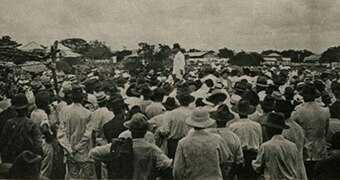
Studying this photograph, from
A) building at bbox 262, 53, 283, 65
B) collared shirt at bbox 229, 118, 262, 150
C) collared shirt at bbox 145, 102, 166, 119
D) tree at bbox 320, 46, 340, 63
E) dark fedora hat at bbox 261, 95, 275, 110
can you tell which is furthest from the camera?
building at bbox 262, 53, 283, 65

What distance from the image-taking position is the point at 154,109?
6.07 m

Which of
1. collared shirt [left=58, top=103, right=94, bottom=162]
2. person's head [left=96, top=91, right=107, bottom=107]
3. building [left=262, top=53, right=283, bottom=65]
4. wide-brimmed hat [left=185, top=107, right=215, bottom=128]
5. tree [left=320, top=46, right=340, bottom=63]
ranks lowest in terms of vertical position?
building [left=262, top=53, right=283, bottom=65]

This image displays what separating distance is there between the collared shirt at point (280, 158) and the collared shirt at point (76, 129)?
9.28 feet

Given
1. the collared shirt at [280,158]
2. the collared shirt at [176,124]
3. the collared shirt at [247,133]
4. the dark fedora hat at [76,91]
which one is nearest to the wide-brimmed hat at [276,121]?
the collared shirt at [280,158]

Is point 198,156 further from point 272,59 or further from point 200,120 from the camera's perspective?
point 272,59

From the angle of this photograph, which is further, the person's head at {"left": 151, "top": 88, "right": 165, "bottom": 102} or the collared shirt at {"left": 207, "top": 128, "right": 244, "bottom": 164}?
the person's head at {"left": 151, "top": 88, "right": 165, "bottom": 102}

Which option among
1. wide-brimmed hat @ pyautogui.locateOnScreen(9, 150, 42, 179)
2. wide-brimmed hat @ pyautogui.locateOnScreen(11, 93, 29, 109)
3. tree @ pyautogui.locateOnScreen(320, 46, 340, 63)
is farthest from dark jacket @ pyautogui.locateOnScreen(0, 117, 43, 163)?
tree @ pyautogui.locateOnScreen(320, 46, 340, 63)

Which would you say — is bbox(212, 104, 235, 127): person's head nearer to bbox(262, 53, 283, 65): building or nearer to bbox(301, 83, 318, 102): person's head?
bbox(301, 83, 318, 102): person's head

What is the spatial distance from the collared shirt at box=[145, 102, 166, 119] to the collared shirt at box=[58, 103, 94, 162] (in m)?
0.90

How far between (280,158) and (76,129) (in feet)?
10.3

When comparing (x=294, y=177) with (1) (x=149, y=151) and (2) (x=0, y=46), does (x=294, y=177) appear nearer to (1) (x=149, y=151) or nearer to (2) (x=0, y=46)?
(1) (x=149, y=151)

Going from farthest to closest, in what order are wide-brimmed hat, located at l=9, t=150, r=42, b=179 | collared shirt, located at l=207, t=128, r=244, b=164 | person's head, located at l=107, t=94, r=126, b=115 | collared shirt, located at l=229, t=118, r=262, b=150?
person's head, located at l=107, t=94, r=126, b=115
collared shirt, located at l=229, t=118, r=262, b=150
collared shirt, located at l=207, t=128, r=244, b=164
wide-brimmed hat, located at l=9, t=150, r=42, b=179

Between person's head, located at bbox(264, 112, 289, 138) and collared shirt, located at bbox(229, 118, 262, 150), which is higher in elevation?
person's head, located at bbox(264, 112, 289, 138)

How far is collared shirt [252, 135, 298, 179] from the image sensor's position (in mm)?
3830
